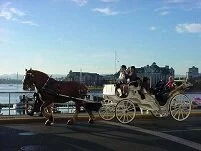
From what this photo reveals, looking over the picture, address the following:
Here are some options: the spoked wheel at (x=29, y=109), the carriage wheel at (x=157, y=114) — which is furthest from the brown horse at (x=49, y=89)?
the carriage wheel at (x=157, y=114)

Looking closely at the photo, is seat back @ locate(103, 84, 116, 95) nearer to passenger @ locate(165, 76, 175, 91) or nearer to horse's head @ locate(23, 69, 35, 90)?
passenger @ locate(165, 76, 175, 91)

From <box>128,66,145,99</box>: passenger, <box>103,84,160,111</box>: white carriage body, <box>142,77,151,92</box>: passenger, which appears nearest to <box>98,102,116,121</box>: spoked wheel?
<box>103,84,160,111</box>: white carriage body

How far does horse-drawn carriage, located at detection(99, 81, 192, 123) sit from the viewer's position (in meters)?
18.7

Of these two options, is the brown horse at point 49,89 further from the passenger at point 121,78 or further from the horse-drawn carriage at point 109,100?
the passenger at point 121,78

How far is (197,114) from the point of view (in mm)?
22672

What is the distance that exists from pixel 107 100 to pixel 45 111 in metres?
2.77

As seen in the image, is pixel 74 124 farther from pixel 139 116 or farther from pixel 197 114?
pixel 197 114

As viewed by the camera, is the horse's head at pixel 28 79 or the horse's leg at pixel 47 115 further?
the horse's head at pixel 28 79

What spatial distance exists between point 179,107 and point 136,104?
5.86ft

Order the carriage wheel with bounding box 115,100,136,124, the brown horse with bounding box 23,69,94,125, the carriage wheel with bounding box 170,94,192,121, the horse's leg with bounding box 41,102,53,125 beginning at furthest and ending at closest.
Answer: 1. the carriage wheel with bounding box 170,94,192,121
2. the carriage wheel with bounding box 115,100,136,124
3. the brown horse with bounding box 23,69,94,125
4. the horse's leg with bounding box 41,102,53,125

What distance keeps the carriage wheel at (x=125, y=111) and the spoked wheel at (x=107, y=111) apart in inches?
19.2

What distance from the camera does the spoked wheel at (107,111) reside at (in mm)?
19156

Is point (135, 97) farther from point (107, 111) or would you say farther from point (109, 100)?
point (107, 111)

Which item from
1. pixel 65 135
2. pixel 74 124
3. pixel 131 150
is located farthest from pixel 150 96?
pixel 131 150
